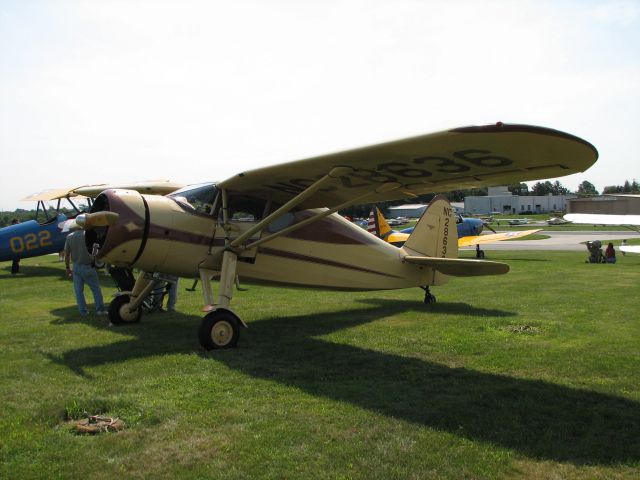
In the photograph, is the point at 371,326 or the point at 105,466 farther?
the point at 371,326

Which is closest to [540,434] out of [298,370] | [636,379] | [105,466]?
[636,379]

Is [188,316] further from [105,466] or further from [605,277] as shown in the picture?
[605,277]

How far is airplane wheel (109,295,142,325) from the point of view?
29.0 feet

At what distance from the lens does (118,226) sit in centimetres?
695

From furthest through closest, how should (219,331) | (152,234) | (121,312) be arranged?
(121,312), (152,234), (219,331)

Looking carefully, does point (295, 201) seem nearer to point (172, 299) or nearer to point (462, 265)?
point (462, 265)

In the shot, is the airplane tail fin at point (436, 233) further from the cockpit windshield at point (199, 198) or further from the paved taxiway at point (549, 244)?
the paved taxiway at point (549, 244)

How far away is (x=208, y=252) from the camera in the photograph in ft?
25.4

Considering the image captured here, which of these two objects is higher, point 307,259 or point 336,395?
point 307,259

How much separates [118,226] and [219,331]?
5.95 feet

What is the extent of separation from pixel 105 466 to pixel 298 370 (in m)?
2.64

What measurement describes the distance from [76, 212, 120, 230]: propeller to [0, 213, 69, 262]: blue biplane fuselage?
41.4 feet

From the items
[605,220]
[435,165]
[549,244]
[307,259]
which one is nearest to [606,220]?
[605,220]

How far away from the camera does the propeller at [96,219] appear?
681 cm
